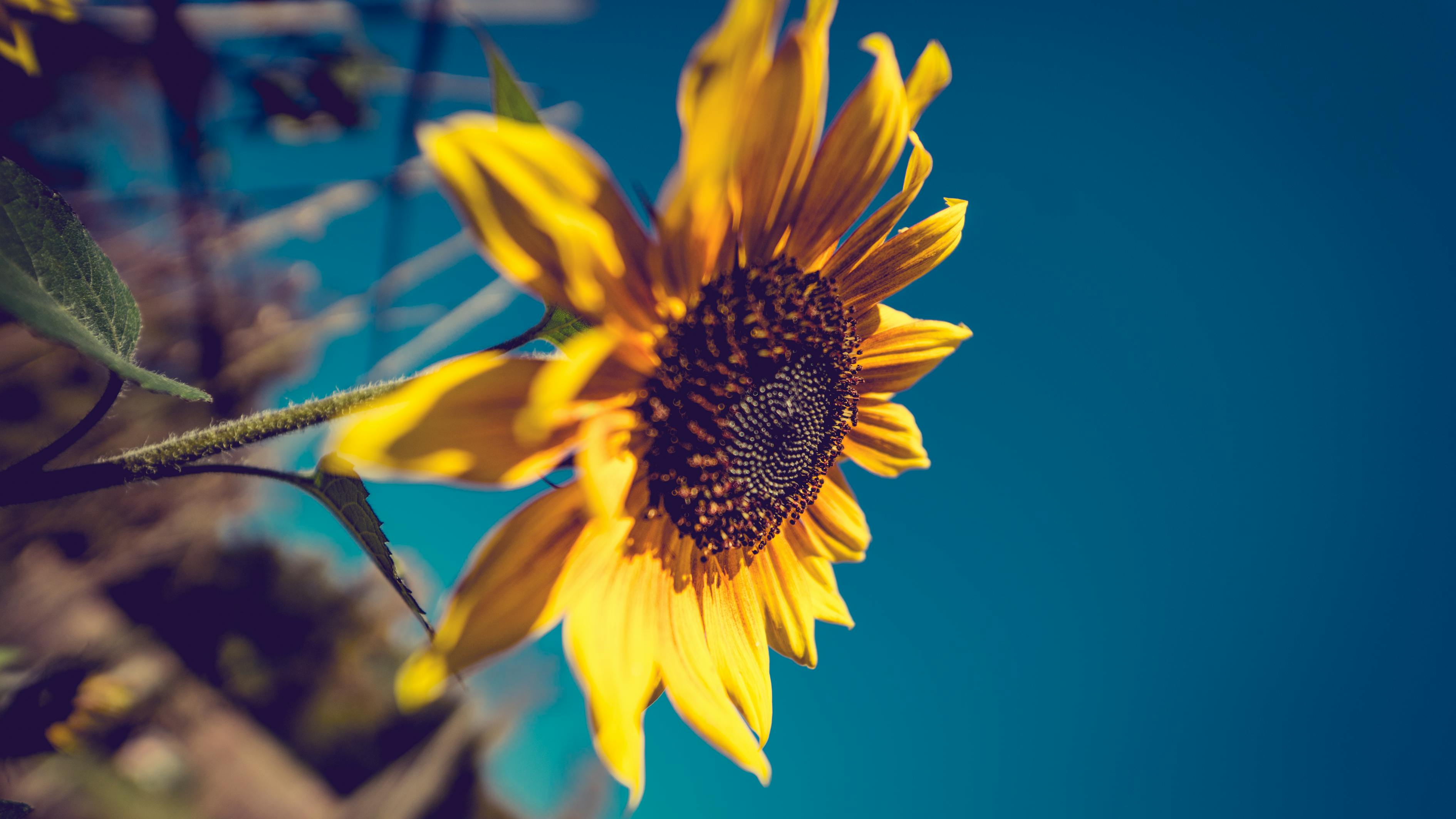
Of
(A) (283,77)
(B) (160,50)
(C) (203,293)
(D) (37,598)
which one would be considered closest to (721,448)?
(B) (160,50)

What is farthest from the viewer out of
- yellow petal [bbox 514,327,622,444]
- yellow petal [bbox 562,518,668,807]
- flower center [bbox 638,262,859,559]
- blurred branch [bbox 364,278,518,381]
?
blurred branch [bbox 364,278,518,381]

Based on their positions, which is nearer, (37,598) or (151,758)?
(37,598)

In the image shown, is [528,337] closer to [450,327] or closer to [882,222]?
[882,222]

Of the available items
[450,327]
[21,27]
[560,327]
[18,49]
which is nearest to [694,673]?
[560,327]

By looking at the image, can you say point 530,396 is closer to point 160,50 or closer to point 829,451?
point 829,451

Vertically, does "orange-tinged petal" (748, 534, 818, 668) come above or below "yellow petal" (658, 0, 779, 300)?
below

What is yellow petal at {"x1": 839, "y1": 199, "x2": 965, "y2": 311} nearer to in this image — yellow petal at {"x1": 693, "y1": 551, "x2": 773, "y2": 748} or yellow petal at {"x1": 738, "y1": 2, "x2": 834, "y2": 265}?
yellow petal at {"x1": 738, "y1": 2, "x2": 834, "y2": 265}

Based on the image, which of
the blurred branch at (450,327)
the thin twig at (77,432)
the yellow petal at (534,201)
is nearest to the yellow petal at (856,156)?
the yellow petal at (534,201)

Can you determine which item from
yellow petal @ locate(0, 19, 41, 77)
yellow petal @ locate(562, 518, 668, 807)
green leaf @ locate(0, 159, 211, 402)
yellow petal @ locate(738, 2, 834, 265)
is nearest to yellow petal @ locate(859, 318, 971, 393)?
yellow petal @ locate(738, 2, 834, 265)
